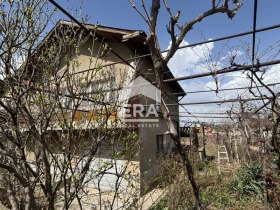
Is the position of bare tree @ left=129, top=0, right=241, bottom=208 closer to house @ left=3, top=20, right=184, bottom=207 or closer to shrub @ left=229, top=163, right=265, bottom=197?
house @ left=3, top=20, right=184, bottom=207

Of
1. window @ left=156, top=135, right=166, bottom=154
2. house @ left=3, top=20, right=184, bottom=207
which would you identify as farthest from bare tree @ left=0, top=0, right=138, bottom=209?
window @ left=156, top=135, right=166, bottom=154

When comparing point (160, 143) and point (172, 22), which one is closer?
point (172, 22)

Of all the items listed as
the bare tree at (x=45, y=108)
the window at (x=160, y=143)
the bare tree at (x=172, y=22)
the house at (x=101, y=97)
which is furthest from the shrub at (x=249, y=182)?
the bare tree at (x=172, y=22)

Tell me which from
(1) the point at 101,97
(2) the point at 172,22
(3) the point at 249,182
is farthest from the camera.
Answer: (3) the point at 249,182

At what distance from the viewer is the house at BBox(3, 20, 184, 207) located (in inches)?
120

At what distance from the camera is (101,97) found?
10.9 feet

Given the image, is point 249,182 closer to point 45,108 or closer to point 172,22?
point 172,22

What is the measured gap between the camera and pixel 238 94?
7547 mm

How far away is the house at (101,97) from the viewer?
305 centimetres

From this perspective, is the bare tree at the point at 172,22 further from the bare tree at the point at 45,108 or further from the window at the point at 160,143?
the window at the point at 160,143

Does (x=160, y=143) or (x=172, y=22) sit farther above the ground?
(x=172, y=22)

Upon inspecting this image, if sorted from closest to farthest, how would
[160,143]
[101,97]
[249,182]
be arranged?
[101,97]
[249,182]
[160,143]

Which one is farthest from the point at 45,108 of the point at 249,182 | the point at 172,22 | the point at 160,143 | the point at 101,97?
the point at 160,143

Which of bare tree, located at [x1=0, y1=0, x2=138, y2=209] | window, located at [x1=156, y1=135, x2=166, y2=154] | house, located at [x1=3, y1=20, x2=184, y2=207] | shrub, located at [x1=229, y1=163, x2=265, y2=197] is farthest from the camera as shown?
window, located at [x1=156, y1=135, x2=166, y2=154]
